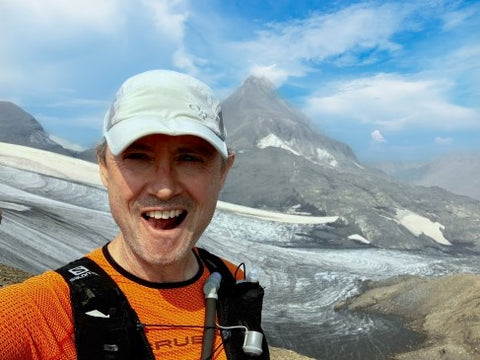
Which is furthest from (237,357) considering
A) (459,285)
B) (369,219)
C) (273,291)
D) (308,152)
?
(308,152)

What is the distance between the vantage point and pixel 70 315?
5.52 feet

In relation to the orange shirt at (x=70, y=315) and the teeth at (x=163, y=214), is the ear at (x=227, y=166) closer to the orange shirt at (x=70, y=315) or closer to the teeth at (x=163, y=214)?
the teeth at (x=163, y=214)

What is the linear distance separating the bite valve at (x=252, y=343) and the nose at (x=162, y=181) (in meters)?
0.71

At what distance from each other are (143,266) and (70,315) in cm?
41

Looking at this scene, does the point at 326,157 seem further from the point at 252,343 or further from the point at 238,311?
the point at 252,343

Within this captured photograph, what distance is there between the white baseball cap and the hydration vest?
51 centimetres

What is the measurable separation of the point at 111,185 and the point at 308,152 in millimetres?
165722

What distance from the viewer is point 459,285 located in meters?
26.5

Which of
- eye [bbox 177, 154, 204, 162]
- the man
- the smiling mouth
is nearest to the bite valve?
the man

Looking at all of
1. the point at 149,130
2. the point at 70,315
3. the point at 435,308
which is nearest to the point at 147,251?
the point at 70,315

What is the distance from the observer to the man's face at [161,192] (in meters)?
1.88

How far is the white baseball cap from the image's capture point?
1.77 m

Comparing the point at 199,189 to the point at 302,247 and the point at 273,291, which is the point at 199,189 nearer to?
the point at 273,291

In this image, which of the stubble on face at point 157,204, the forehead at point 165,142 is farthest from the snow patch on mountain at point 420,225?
the forehead at point 165,142
